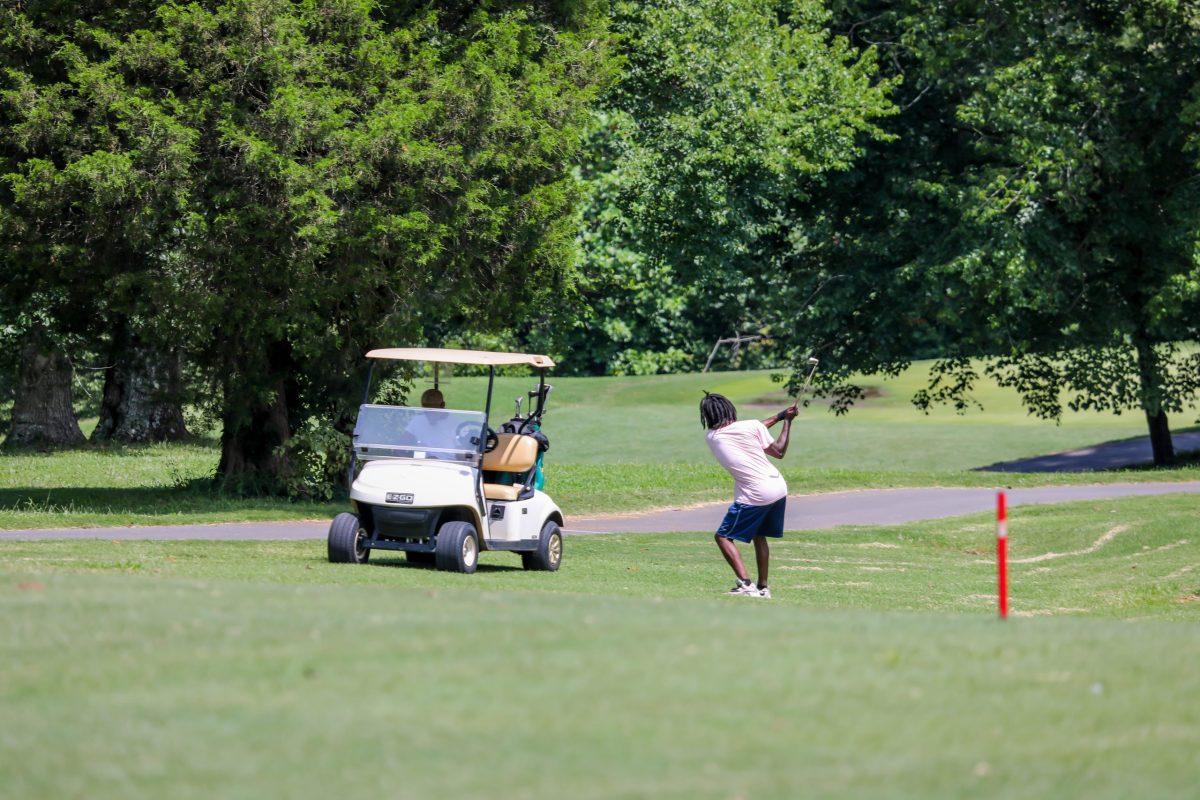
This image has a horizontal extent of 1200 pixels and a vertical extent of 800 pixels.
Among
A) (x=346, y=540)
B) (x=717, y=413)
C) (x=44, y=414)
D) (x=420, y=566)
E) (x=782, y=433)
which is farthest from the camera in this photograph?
(x=44, y=414)

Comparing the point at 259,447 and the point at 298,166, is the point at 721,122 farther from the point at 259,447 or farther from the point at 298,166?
the point at 298,166

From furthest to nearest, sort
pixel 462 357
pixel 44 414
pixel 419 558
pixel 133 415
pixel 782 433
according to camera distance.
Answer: pixel 133 415, pixel 44 414, pixel 462 357, pixel 419 558, pixel 782 433

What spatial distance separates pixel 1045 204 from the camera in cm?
3198

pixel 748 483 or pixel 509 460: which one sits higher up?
pixel 509 460

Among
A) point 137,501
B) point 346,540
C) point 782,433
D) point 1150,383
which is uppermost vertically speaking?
point 1150,383

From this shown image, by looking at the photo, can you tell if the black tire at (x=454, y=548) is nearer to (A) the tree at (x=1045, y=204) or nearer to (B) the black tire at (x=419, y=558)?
(B) the black tire at (x=419, y=558)

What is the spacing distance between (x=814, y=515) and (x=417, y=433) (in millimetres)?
11352

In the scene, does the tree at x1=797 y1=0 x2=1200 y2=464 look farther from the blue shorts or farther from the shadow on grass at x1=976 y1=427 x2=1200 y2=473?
the blue shorts

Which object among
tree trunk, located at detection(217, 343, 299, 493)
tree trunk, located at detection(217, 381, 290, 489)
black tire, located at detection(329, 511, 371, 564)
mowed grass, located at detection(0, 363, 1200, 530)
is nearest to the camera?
black tire, located at detection(329, 511, 371, 564)

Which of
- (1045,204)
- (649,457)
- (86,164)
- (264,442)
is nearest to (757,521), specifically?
(86,164)

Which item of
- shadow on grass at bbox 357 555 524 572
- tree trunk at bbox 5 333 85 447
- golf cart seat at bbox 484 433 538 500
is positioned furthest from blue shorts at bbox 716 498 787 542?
tree trunk at bbox 5 333 85 447

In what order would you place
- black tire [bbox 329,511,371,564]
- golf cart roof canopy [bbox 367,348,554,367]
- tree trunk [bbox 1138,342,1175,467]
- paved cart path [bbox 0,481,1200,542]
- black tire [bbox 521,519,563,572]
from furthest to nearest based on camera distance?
tree trunk [bbox 1138,342,1175,467], paved cart path [bbox 0,481,1200,542], black tire [bbox 521,519,563,572], golf cart roof canopy [bbox 367,348,554,367], black tire [bbox 329,511,371,564]

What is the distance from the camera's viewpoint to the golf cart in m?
14.4

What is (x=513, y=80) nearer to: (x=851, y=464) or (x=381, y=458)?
(x=381, y=458)
